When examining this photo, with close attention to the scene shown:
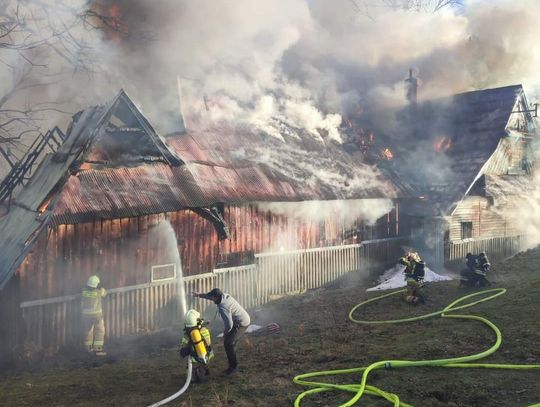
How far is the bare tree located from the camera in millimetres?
14406

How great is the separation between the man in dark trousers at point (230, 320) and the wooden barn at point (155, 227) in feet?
12.7

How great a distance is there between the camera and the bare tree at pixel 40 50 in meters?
14.4

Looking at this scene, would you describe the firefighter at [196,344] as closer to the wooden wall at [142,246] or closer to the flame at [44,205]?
the wooden wall at [142,246]

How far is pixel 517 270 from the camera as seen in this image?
15641 millimetres

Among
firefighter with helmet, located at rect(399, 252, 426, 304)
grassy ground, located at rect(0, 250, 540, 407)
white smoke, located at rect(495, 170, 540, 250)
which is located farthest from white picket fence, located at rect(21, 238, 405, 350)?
white smoke, located at rect(495, 170, 540, 250)

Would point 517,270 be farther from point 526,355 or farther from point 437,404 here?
point 437,404

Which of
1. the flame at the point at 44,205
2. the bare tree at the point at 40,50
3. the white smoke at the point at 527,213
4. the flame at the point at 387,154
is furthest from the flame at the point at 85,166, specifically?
the white smoke at the point at 527,213

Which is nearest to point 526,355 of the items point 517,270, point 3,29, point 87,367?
point 87,367

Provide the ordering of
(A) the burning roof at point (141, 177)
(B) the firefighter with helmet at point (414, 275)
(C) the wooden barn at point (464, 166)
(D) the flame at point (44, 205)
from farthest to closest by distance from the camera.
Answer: (C) the wooden barn at point (464, 166)
(B) the firefighter with helmet at point (414, 275)
(D) the flame at point (44, 205)
(A) the burning roof at point (141, 177)

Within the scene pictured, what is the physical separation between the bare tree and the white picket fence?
8508mm

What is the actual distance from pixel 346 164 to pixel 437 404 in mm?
13148

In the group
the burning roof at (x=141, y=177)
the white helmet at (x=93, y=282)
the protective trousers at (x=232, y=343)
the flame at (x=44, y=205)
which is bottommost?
the protective trousers at (x=232, y=343)

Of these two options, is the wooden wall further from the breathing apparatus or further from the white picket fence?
the breathing apparatus

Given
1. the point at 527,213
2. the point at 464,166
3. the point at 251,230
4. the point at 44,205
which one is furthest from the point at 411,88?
the point at 44,205
